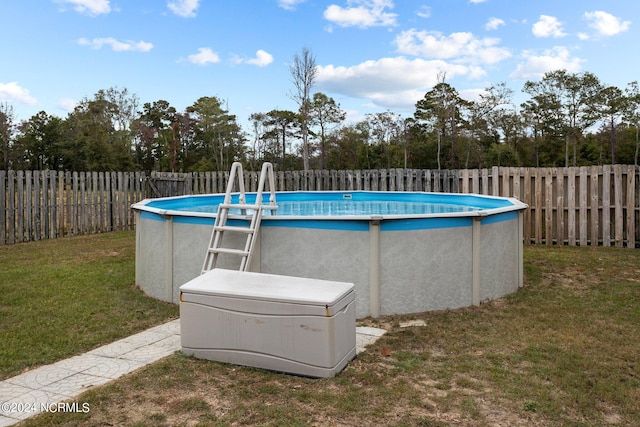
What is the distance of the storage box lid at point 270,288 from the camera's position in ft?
10.8

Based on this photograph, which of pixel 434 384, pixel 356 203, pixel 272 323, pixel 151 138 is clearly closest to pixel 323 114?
pixel 151 138

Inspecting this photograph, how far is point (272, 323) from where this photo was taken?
336cm

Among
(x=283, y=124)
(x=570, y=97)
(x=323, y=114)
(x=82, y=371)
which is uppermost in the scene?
(x=570, y=97)

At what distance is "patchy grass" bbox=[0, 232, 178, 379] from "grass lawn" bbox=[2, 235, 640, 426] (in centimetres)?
14

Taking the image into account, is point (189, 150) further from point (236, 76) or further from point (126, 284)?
point (126, 284)

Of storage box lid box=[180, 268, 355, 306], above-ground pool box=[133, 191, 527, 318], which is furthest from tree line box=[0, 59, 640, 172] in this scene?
storage box lid box=[180, 268, 355, 306]

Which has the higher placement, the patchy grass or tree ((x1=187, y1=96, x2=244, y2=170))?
tree ((x1=187, y1=96, x2=244, y2=170))

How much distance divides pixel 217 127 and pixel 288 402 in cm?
3773

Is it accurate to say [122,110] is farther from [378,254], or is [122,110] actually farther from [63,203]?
[378,254]

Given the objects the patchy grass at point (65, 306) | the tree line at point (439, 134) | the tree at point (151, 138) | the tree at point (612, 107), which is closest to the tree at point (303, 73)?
the tree line at point (439, 134)

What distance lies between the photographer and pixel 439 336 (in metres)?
4.23

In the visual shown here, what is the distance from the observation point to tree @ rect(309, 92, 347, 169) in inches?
1254

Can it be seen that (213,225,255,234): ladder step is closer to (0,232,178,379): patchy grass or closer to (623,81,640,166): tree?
(0,232,178,379): patchy grass

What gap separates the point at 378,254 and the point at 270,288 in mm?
1531
